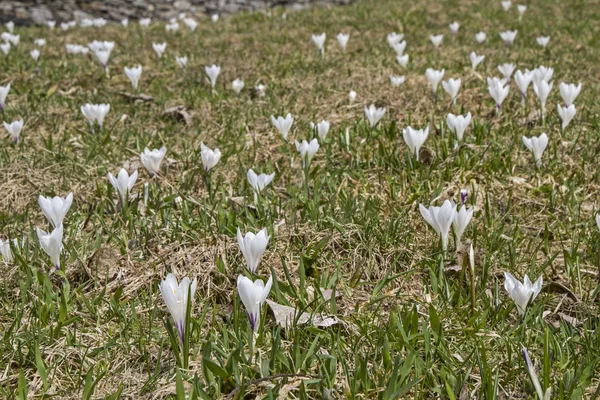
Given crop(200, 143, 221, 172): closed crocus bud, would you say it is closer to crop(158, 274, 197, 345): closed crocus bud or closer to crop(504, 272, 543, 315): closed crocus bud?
crop(158, 274, 197, 345): closed crocus bud

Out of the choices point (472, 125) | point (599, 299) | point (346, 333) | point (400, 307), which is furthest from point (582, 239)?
point (472, 125)

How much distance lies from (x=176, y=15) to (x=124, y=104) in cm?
814

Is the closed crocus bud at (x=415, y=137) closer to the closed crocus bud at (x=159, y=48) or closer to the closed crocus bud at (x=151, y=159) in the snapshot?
the closed crocus bud at (x=151, y=159)

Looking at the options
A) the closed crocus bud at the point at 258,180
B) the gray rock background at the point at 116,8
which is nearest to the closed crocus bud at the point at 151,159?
the closed crocus bud at the point at 258,180

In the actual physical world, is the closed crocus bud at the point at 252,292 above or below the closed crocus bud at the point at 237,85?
below

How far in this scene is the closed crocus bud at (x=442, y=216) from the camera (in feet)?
7.46

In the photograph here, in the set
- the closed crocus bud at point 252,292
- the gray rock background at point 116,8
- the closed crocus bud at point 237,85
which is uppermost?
the gray rock background at point 116,8

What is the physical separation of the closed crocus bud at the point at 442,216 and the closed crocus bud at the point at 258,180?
0.79 metres

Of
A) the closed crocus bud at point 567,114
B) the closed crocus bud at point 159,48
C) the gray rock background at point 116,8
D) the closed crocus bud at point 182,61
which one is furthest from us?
the gray rock background at point 116,8

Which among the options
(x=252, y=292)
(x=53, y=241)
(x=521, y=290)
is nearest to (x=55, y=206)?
(x=53, y=241)

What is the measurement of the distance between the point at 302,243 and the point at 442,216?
2.13 ft

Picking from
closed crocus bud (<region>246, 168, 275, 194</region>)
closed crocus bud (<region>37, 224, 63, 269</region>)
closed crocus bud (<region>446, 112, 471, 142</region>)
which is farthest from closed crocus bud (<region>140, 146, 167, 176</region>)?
closed crocus bud (<region>446, 112, 471, 142</region>)

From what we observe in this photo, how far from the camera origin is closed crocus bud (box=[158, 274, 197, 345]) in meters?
1.80

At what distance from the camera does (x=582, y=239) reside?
2674 mm
